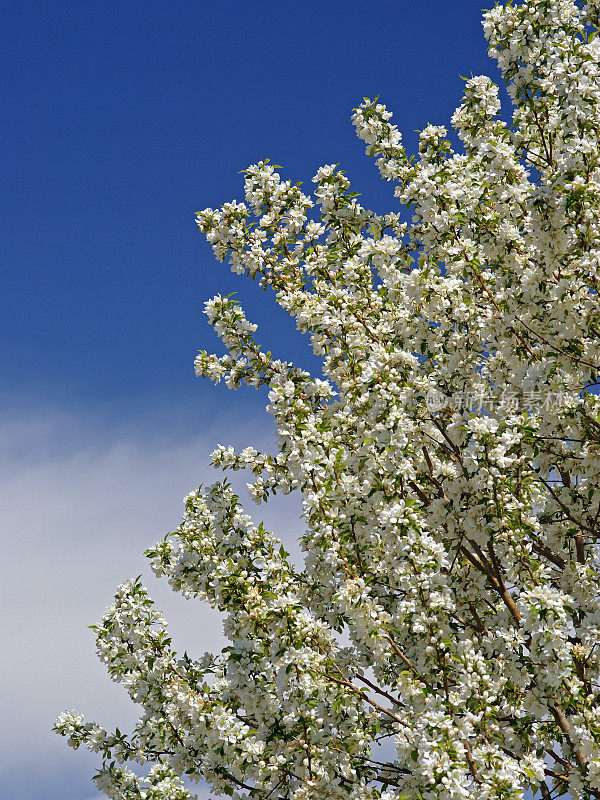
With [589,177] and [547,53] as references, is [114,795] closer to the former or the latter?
[589,177]

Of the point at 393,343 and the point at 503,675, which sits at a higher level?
the point at 393,343

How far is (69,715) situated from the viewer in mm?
11102

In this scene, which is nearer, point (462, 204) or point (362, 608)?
point (362, 608)

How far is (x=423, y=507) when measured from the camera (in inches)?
362

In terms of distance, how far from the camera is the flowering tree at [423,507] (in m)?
7.53

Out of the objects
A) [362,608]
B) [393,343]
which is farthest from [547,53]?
[362,608]

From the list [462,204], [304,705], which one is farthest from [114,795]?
[462,204]

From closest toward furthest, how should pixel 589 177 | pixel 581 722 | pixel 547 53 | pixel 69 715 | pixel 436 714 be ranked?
pixel 436 714
pixel 581 722
pixel 589 177
pixel 547 53
pixel 69 715

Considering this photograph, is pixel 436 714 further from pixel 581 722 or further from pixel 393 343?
pixel 393 343

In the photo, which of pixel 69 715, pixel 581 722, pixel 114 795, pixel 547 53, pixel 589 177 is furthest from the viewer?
pixel 69 715

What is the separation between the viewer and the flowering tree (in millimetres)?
7527

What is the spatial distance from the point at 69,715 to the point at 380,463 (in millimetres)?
6387

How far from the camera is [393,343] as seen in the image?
9930 mm

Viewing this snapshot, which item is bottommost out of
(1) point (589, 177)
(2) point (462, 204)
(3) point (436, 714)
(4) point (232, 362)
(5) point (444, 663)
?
(3) point (436, 714)
